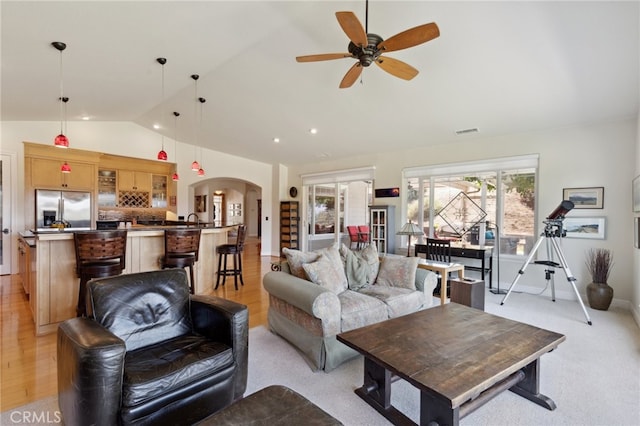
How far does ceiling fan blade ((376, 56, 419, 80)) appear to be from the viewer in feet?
8.30

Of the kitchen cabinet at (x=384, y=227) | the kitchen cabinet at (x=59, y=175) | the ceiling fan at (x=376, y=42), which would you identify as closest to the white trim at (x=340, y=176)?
the kitchen cabinet at (x=384, y=227)

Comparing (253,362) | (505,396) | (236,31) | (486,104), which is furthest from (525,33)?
(253,362)

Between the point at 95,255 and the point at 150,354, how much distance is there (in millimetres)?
Answer: 1953

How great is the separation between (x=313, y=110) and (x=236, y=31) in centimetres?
198

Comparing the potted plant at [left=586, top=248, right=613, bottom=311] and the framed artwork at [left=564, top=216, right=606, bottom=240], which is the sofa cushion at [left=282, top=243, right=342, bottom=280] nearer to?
the potted plant at [left=586, top=248, right=613, bottom=311]

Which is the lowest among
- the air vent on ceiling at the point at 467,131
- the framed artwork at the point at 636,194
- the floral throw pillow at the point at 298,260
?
the floral throw pillow at the point at 298,260

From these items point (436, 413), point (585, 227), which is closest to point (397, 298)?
point (436, 413)

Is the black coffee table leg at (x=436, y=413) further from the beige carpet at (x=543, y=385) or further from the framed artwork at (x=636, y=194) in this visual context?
the framed artwork at (x=636, y=194)

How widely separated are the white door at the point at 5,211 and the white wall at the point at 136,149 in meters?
0.12

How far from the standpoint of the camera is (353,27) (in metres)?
2.08

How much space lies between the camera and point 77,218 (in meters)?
6.15

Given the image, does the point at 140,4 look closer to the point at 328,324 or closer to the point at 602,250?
the point at 328,324

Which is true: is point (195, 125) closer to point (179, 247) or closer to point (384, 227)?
point (179, 247)

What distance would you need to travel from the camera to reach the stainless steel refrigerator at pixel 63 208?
568 centimetres
